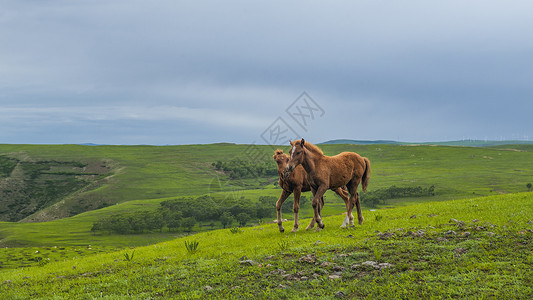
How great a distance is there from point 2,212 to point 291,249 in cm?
16016

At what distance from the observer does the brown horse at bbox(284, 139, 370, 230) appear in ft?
50.7

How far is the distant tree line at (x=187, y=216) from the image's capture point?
324 feet

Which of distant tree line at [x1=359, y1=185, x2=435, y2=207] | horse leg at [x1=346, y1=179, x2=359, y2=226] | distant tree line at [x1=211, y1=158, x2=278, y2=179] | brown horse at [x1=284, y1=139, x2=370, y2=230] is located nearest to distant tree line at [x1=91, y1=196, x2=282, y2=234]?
distant tree line at [x1=359, y1=185, x2=435, y2=207]

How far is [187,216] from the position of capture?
11362cm

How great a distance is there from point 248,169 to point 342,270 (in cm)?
15929

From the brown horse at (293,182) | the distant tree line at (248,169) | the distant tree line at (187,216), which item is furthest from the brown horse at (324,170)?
the distant tree line at (248,169)

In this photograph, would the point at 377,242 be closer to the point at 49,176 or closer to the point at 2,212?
the point at 2,212

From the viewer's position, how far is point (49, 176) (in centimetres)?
16550

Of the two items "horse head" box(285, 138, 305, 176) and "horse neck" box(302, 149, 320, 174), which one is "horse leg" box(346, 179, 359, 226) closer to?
"horse neck" box(302, 149, 320, 174)

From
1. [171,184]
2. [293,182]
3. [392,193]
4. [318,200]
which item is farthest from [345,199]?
[171,184]

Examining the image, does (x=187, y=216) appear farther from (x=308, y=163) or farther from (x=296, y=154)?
(x=296, y=154)

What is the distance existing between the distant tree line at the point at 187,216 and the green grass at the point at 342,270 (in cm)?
9137

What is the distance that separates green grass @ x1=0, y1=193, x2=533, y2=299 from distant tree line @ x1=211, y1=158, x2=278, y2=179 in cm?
14563

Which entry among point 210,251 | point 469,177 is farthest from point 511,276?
point 469,177
